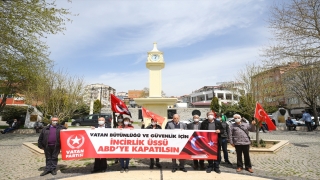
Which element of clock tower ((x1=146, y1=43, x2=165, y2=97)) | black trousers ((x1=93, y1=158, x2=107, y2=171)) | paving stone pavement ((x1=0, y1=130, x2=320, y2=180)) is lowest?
paving stone pavement ((x1=0, y1=130, x2=320, y2=180))

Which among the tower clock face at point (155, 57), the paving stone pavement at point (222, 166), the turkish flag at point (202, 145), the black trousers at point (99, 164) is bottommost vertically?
the paving stone pavement at point (222, 166)

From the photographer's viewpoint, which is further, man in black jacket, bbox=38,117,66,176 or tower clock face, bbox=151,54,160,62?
tower clock face, bbox=151,54,160,62

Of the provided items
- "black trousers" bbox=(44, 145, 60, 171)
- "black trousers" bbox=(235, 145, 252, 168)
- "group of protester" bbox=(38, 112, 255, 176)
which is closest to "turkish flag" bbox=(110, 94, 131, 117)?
"group of protester" bbox=(38, 112, 255, 176)

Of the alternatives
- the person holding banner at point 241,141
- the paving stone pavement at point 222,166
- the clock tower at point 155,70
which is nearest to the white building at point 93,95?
the clock tower at point 155,70

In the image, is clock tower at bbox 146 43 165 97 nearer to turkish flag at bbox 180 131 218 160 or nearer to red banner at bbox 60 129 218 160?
red banner at bbox 60 129 218 160

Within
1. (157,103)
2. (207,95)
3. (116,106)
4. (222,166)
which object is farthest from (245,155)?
(207,95)

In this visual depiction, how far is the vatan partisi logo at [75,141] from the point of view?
6.53 m

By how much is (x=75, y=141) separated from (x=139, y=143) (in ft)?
6.37

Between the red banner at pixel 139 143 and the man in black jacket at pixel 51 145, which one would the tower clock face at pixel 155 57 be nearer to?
the red banner at pixel 139 143

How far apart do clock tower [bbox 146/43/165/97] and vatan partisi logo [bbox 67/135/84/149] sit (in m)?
5.60

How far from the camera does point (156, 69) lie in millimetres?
11938

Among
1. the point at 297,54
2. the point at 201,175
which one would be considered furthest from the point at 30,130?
the point at 297,54

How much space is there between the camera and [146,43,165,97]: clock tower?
11750 mm

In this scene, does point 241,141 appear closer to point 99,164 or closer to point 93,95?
point 99,164
